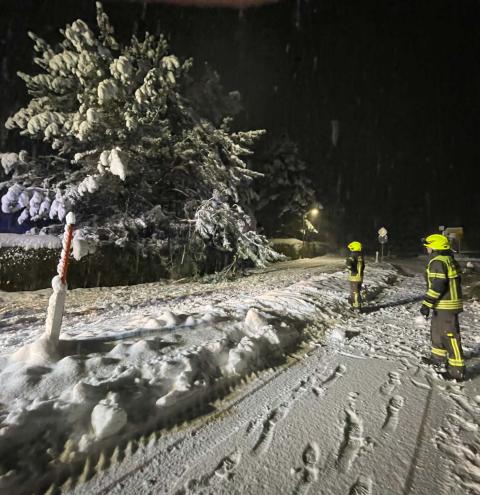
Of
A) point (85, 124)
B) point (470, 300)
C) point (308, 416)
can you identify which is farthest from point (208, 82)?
point (308, 416)

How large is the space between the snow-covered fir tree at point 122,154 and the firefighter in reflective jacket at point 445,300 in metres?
7.10

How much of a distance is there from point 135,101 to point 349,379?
34.6 ft

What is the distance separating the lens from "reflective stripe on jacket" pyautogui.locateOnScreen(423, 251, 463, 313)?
12.1ft

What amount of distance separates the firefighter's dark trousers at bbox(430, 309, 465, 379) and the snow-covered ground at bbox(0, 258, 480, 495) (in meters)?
0.20

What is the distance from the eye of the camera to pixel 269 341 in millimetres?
4477

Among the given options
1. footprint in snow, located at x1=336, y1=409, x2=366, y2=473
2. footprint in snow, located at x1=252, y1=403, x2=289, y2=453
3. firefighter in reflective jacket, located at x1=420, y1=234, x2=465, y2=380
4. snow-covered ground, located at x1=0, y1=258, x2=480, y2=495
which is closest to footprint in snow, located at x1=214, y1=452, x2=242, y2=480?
snow-covered ground, located at x1=0, y1=258, x2=480, y2=495

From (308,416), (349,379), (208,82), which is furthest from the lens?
(208,82)

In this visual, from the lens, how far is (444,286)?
3686 millimetres

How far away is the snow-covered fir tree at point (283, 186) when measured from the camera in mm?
25906

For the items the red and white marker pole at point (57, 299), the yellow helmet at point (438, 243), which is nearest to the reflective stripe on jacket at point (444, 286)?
the yellow helmet at point (438, 243)

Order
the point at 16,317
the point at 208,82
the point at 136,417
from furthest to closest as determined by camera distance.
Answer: the point at 208,82, the point at 16,317, the point at 136,417

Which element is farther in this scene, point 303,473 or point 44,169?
point 44,169

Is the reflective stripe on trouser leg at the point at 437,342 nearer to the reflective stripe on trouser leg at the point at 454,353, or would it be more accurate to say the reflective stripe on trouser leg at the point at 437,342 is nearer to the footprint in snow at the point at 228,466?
the reflective stripe on trouser leg at the point at 454,353

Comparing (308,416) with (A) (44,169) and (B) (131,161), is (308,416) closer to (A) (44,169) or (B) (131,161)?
(B) (131,161)
